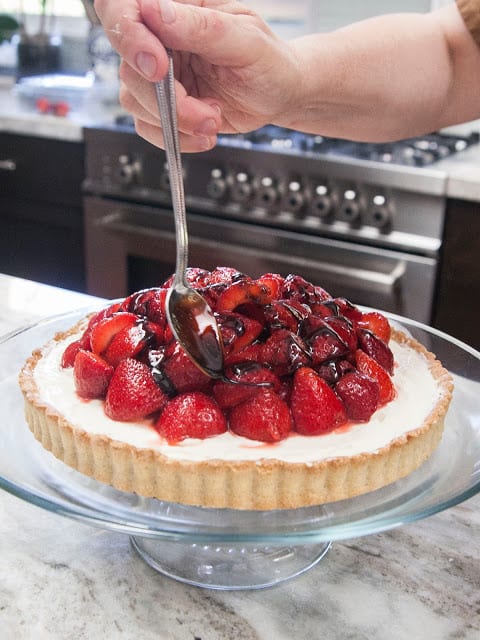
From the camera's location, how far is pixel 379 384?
1.01 m

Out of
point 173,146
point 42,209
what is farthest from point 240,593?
point 42,209

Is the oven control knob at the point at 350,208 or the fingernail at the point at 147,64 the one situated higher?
the fingernail at the point at 147,64

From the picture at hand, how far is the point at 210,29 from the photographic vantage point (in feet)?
3.51

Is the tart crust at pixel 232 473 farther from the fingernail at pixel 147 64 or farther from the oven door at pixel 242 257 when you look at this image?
the oven door at pixel 242 257

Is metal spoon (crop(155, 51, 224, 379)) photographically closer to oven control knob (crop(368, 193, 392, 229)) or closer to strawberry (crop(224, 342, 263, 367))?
strawberry (crop(224, 342, 263, 367))

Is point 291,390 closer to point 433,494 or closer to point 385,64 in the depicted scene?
point 433,494

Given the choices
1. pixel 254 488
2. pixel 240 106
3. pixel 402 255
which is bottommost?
pixel 402 255

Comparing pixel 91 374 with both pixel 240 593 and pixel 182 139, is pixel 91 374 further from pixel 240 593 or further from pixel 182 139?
pixel 182 139

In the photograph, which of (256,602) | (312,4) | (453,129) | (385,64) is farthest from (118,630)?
(312,4)

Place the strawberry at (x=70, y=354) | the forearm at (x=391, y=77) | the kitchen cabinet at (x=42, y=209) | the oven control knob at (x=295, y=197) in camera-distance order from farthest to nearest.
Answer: the kitchen cabinet at (x=42, y=209) → the oven control knob at (x=295, y=197) → the forearm at (x=391, y=77) → the strawberry at (x=70, y=354)

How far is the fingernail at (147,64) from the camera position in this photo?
3.01 ft

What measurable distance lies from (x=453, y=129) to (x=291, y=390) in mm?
2227

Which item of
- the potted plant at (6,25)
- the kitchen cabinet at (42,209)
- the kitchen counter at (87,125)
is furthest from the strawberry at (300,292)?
the potted plant at (6,25)

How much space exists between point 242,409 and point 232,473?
0.08 metres
